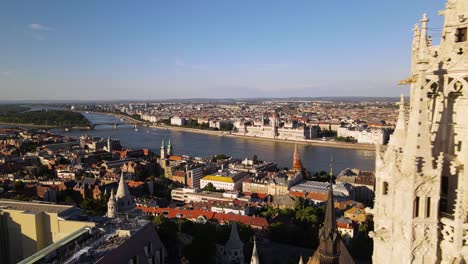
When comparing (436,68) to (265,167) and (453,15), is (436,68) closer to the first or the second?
(453,15)

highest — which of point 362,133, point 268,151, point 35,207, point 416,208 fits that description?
point 416,208

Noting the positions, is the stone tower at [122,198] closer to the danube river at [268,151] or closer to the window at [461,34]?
the window at [461,34]

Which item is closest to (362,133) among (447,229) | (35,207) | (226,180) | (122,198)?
(226,180)

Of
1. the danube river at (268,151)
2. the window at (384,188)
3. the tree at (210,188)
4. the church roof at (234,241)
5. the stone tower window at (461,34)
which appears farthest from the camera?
the danube river at (268,151)

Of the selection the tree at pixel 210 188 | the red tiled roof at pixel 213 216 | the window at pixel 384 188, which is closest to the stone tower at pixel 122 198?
the red tiled roof at pixel 213 216

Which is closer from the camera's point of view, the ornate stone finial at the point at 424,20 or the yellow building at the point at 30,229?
the ornate stone finial at the point at 424,20

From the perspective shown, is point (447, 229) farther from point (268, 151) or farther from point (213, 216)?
point (268, 151)

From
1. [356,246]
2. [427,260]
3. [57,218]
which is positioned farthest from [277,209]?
[427,260]
